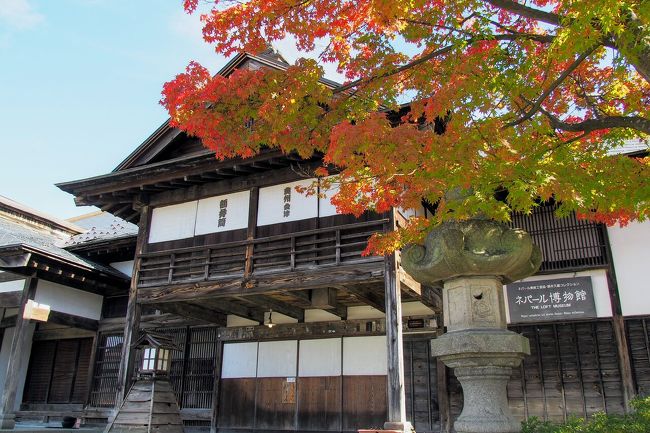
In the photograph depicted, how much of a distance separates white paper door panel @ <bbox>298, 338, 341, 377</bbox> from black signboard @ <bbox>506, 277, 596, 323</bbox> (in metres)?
4.65

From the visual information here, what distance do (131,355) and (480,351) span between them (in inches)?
399

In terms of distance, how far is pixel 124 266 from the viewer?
17797 millimetres

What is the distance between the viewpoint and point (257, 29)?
24.8 feet

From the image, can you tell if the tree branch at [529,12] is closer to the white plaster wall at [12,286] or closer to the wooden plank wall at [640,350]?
the wooden plank wall at [640,350]

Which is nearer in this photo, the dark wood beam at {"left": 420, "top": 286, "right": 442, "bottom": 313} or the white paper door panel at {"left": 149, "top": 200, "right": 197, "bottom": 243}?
the dark wood beam at {"left": 420, "top": 286, "right": 442, "bottom": 313}

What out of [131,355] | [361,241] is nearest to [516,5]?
[361,241]

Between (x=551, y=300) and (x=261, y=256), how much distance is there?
716 cm

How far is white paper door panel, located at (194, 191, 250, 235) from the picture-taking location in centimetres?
1372

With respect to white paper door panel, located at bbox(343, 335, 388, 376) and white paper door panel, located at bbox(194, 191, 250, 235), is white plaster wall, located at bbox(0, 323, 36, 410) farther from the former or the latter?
white paper door panel, located at bbox(343, 335, 388, 376)

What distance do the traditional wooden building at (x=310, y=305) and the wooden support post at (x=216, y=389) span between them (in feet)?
0.14

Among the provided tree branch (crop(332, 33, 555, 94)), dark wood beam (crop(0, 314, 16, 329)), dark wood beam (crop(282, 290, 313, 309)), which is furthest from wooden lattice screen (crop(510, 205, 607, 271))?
dark wood beam (crop(0, 314, 16, 329))

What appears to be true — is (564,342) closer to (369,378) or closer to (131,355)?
(369,378)

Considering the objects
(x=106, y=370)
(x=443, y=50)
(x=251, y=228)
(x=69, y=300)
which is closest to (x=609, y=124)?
(x=443, y=50)

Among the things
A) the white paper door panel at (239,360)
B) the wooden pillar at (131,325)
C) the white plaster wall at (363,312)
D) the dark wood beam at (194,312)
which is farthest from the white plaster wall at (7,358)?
the white plaster wall at (363,312)
